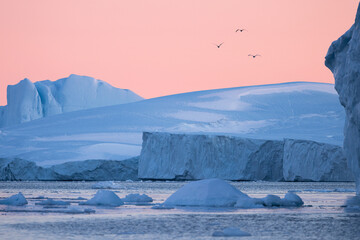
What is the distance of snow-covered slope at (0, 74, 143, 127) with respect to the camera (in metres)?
80.1

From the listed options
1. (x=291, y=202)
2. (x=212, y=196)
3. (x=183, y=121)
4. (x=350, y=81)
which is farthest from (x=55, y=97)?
(x=212, y=196)

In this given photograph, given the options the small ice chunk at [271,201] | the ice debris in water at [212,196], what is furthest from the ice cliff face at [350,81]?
the ice debris in water at [212,196]

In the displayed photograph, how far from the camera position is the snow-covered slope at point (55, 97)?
8012 centimetres

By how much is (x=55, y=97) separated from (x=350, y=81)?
72.9m

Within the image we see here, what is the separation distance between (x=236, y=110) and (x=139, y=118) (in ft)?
28.6

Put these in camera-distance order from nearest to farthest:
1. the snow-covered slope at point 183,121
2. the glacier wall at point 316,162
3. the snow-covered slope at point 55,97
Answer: the glacier wall at point 316,162 → the snow-covered slope at point 183,121 → the snow-covered slope at point 55,97

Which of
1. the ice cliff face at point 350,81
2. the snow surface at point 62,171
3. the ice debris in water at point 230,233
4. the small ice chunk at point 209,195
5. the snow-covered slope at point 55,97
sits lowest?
the ice debris in water at point 230,233

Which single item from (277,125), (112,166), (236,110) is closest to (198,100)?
(236,110)

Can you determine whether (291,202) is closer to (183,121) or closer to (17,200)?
(17,200)

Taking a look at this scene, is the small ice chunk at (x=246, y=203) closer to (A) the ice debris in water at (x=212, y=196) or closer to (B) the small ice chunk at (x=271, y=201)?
(A) the ice debris in water at (x=212, y=196)

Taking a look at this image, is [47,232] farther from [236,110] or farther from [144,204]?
[236,110]

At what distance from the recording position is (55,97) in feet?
282

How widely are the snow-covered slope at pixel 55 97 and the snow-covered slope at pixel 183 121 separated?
1544 centimetres

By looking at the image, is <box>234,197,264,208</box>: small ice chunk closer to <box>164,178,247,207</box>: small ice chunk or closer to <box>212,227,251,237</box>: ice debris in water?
<box>164,178,247,207</box>: small ice chunk
